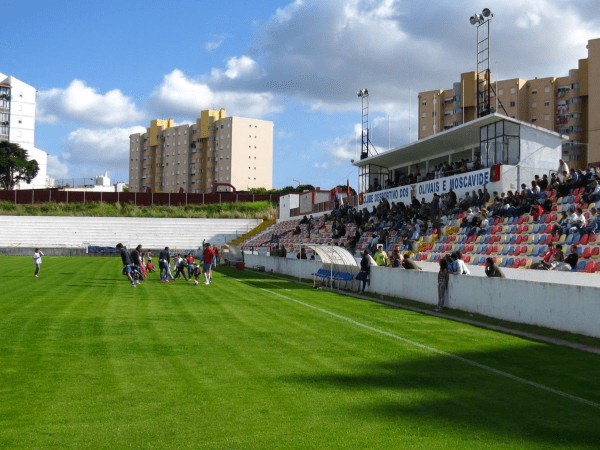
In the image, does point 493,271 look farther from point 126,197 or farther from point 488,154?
point 126,197

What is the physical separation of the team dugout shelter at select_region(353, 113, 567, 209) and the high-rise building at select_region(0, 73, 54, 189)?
10347cm

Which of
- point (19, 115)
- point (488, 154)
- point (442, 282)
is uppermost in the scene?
point (19, 115)

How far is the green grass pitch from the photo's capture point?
7.18m

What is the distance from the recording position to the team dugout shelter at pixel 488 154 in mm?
34500

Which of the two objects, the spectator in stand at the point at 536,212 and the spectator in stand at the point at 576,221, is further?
the spectator in stand at the point at 536,212

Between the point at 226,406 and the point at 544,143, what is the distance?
31.3 metres

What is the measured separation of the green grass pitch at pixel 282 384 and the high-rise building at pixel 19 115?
12466 cm

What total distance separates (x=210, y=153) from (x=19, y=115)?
1496 inches

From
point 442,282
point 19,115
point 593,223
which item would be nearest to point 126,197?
point 19,115

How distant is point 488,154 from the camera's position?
118ft

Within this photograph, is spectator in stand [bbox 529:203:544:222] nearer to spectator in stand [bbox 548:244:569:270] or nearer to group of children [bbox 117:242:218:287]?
spectator in stand [bbox 548:244:569:270]

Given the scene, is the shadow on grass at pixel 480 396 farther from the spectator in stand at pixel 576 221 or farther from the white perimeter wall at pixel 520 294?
the spectator in stand at pixel 576 221

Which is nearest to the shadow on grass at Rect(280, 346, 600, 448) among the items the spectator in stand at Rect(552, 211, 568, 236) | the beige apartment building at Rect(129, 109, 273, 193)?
the spectator in stand at Rect(552, 211, 568, 236)

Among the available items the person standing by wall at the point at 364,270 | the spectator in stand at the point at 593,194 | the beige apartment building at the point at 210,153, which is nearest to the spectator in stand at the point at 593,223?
the spectator in stand at the point at 593,194
